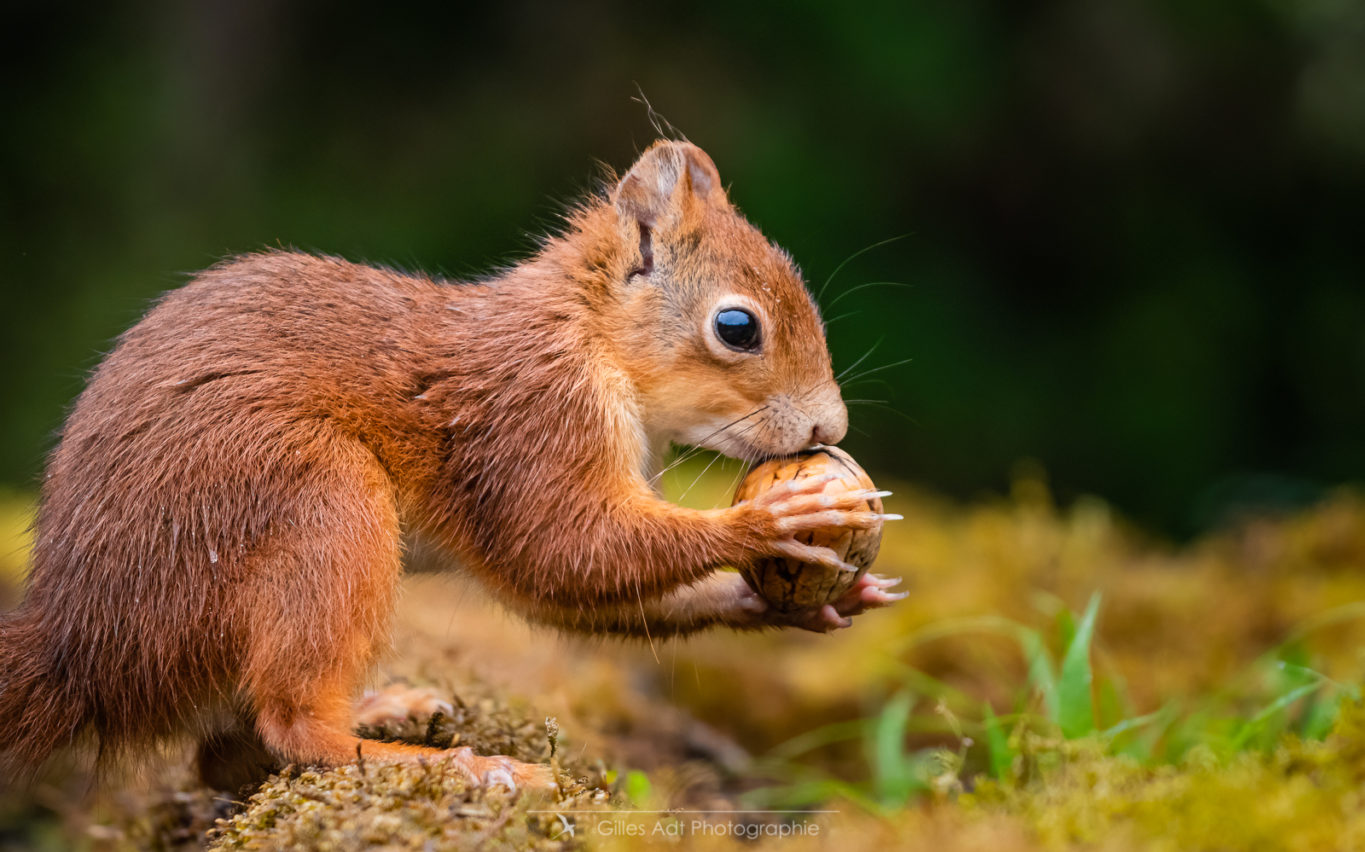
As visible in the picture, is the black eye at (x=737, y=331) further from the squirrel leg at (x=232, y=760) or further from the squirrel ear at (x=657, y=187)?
the squirrel leg at (x=232, y=760)

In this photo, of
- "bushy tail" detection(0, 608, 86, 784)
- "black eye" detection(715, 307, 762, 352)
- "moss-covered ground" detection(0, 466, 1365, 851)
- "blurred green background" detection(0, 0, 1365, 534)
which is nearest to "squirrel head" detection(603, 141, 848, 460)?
"black eye" detection(715, 307, 762, 352)

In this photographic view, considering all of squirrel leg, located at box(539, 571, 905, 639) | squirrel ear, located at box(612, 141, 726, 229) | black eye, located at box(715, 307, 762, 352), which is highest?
squirrel ear, located at box(612, 141, 726, 229)

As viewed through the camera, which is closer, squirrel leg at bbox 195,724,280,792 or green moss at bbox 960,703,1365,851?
green moss at bbox 960,703,1365,851

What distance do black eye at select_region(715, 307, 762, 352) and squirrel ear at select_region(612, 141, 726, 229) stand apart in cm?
36

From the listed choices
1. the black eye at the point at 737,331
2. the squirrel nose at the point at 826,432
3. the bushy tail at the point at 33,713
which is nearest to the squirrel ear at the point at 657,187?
the black eye at the point at 737,331

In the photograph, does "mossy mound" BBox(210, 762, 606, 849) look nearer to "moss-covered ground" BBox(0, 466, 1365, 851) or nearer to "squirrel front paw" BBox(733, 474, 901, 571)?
"moss-covered ground" BBox(0, 466, 1365, 851)

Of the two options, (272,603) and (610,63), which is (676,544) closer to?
(272,603)

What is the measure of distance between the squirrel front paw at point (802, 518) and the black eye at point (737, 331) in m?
0.43

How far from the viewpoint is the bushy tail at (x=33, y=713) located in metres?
2.35

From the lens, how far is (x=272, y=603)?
230 centimetres

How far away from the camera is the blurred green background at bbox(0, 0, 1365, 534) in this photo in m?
6.37

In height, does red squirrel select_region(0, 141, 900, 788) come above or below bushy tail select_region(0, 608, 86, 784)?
above

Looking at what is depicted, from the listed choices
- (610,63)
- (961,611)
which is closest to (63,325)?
(610,63)

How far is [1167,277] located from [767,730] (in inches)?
152
